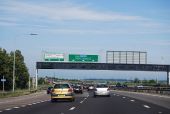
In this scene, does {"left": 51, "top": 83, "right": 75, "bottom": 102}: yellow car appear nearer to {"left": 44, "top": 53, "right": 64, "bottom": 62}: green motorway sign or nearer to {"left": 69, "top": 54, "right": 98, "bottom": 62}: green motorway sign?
{"left": 44, "top": 53, "right": 64, "bottom": 62}: green motorway sign

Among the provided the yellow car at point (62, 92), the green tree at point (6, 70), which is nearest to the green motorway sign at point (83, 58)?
the green tree at point (6, 70)

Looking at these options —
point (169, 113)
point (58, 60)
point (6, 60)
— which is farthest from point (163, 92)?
point (6, 60)

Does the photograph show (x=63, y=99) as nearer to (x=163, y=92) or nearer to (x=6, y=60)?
(x=163, y=92)

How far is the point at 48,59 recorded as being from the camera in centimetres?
9375

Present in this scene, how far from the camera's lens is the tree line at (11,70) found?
331 ft

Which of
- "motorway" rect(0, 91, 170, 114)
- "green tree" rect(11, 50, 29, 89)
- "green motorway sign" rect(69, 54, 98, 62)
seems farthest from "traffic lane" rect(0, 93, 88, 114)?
"green tree" rect(11, 50, 29, 89)

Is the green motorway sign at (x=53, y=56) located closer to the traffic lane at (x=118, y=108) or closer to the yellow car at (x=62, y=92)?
the yellow car at (x=62, y=92)

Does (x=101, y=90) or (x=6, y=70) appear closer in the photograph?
(x=101, y=90)


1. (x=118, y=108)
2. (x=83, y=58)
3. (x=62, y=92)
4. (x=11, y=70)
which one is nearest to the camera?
(x=118, y=108)

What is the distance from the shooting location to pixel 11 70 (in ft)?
336

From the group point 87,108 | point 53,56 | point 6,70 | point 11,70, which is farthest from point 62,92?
point 11,70

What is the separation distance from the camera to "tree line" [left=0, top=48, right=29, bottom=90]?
10088 cm

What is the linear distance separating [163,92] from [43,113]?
4249 centimetres

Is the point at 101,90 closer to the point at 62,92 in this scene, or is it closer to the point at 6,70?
the point at 62,92
